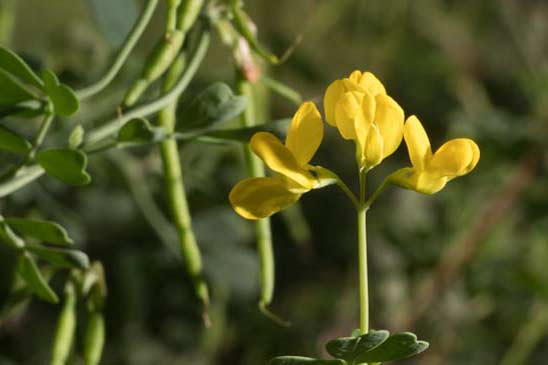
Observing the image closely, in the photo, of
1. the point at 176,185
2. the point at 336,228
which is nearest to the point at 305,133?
the point at 176,185

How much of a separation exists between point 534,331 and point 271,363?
839 mm

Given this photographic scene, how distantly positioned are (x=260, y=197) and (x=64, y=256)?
105mm

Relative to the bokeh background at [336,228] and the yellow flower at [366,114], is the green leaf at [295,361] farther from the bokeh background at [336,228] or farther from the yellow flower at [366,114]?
the bokeh background at [336,228]

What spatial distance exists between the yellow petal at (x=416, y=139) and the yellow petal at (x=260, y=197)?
47 millimetres

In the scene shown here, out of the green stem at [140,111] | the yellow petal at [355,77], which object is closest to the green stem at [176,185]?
the green stem at [140,111]

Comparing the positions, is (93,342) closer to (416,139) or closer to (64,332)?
(64,332)

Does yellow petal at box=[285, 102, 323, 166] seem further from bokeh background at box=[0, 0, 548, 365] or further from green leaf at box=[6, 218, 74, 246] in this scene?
bokeh background at box=[0, 0, 548, 365]

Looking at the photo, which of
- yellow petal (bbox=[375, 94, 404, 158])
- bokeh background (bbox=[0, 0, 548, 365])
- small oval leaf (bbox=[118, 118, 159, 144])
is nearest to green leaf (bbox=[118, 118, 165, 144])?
small oval leaf (bbox=[118, 118, 159, 144])

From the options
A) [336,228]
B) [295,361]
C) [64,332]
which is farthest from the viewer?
[336,228]

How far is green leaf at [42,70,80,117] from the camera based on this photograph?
364mm

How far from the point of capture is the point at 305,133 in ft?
1.10

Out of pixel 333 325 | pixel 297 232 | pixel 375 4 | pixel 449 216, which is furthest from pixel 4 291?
pixel 375 4

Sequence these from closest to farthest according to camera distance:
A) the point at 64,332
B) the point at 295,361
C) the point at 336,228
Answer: the point at 295,361 < the point at 64,332 < the point at 336,228

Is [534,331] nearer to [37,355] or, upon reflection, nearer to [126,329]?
[126,329]
